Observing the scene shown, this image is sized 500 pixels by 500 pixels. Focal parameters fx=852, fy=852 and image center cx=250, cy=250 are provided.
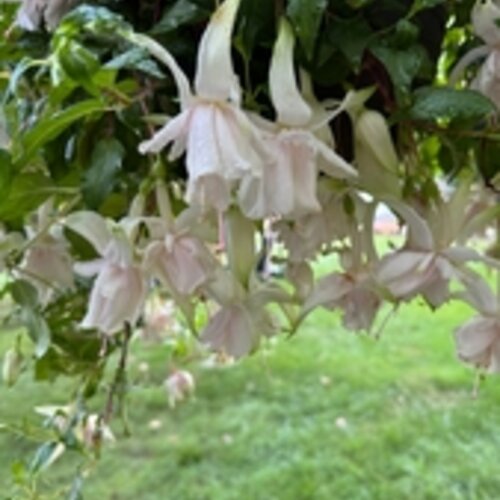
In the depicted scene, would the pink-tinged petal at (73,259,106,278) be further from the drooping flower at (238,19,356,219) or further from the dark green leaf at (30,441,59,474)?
the dark green leaf at (30,441,59,474)

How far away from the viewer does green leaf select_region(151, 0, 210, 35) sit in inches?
12.3

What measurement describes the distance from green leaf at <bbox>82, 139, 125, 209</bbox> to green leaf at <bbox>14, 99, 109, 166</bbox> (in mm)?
24

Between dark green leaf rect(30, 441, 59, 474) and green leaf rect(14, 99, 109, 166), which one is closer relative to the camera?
green leaf rect(14, 99, 109, 166)

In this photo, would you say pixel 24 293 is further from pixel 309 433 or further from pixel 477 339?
pixel 309 433

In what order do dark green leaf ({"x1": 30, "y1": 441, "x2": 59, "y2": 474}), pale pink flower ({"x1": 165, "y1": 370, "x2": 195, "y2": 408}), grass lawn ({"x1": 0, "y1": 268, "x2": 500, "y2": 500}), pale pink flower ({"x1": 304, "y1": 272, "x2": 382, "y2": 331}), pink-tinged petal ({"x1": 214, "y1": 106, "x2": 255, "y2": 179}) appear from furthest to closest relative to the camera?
1. grass lawn ({"x1": 0, "y1": 268, "x2": 500, "y2": 500})
2. pale pink flower ({"x1": 165, "y1": 370, "x2": 195, "y2": 408})
3. dark green leaf ({"x1": 30, "y1": 441, "x2": 59, "y2": 474})
4. pale pink flower ({"x1": 304, "y1": 272, "x2": 382, "y2": 331})
5. pink-tinged petal ({"x1": 214, "y1": 106, "x2": 255, "y2": 179})

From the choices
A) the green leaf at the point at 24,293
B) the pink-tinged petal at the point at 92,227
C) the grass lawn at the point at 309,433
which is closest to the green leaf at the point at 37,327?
the green leaf at the point at 24,293

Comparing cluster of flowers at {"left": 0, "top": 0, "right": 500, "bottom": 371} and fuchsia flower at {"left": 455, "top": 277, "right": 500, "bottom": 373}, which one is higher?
cluster of flowers at {"left": 0, "top": 0, "right": 500, "bottom": 371}

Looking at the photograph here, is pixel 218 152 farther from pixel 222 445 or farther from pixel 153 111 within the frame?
pixel 222 445

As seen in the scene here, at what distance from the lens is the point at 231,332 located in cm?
36

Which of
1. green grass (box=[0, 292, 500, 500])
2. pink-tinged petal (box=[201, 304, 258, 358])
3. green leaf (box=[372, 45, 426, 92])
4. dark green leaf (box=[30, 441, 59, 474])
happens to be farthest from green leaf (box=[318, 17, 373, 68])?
green grass (box=[0, 292, 500, 500])

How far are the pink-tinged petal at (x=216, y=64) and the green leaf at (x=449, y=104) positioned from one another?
7cm

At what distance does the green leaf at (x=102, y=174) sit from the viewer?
0.31 m

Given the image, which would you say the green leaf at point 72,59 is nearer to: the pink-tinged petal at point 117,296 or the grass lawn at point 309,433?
the pink-tinged petal at point 117,296

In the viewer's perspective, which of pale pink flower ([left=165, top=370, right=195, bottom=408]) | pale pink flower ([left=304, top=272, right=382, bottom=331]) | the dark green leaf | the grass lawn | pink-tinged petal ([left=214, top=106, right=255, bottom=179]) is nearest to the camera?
pink-tinged petal ([left=214, top=106, right=255, bottom=179])
